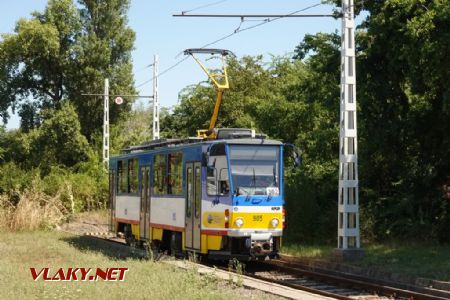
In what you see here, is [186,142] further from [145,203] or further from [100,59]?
[100,59]

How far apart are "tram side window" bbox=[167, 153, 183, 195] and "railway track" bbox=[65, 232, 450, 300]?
1.88 m

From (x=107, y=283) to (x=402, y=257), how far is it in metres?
8.20

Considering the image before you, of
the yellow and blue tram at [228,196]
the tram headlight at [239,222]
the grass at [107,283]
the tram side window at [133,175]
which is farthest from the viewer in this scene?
the tram side window at [133,175]

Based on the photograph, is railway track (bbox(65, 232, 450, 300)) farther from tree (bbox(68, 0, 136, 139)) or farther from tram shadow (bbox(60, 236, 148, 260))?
tree (bbox(68, 0, 136, 139))

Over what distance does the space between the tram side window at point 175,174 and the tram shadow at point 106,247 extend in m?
1.90

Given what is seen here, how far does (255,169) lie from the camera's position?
19.3 metres

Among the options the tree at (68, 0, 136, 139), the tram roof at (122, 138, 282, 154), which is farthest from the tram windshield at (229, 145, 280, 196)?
the tree at (68, 0, 136, 139)

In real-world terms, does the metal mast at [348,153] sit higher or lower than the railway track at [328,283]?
higher

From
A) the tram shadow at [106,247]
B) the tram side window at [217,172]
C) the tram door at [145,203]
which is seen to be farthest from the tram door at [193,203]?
the tram door at [145,203]

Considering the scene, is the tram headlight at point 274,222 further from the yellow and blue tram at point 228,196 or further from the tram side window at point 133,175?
the tram side window at point 133,175

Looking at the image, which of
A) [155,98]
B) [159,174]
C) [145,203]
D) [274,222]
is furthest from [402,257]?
[155,98]

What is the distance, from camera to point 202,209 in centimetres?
1958

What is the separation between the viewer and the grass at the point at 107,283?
1280 cm

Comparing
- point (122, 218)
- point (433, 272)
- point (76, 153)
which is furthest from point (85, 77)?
point (433, 272)
